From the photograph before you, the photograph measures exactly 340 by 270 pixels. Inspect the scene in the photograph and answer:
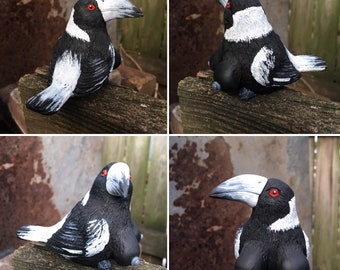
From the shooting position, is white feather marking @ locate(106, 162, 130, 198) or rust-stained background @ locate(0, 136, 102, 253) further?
rust-stained background @ locate(0, 136, 102, 253)

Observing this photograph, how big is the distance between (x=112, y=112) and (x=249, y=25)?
36 cm

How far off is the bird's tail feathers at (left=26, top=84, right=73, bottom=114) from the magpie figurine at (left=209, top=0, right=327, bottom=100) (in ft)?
1.12

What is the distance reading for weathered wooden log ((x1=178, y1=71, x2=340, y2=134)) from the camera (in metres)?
1.35

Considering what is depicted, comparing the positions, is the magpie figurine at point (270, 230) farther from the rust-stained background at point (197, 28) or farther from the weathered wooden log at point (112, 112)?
the rust-stained background at point (197, 28)

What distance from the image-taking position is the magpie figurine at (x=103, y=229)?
4.26 feet

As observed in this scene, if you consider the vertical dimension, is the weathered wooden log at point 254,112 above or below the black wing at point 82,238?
above

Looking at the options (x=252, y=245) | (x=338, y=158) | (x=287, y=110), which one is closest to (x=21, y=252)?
(x=252, y=245)

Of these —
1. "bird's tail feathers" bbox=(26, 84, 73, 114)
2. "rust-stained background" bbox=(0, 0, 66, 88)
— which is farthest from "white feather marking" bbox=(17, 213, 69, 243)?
"rust-stained background" bbox=(0, 0, 66, 88)

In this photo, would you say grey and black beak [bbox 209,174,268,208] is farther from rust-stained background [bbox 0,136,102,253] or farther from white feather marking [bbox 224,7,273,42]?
rust-stained background [bbox 0,136,102,253]

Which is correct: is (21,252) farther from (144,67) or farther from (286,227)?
(144,67)

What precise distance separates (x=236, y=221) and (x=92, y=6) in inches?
27.5

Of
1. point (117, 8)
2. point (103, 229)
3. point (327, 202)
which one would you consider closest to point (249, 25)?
point (117, 8)

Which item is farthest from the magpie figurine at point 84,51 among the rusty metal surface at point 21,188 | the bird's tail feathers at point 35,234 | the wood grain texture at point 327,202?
the wood grain texture at point 327,202

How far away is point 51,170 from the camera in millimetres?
1827
